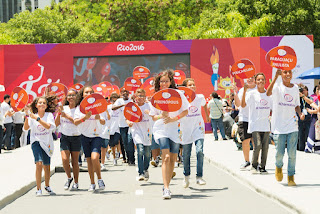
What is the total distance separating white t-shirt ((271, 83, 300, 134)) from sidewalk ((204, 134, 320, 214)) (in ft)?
3.15

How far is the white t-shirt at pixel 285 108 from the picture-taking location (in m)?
11.3

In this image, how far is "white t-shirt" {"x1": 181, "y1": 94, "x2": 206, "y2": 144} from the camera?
11734 millimetres

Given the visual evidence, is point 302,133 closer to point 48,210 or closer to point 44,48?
point 48,210

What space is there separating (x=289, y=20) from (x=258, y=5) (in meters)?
2.40

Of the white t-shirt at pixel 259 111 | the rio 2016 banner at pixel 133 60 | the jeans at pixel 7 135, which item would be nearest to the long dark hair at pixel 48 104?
the white t-shirt at pixel 259 111

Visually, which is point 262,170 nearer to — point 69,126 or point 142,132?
point 142,132

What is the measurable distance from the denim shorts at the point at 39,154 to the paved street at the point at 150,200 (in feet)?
2.00

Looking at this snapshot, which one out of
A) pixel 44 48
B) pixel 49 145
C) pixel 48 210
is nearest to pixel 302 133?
pixel 49 145

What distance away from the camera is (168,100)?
10.4 meters

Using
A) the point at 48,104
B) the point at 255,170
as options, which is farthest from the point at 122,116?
the point at 48,104

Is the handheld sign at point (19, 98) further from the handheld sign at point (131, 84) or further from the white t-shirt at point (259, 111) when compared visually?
the handheld sign at point (131, 84)

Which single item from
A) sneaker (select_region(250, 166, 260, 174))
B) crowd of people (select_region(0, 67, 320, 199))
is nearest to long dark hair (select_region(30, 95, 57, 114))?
crowd of people (select_region(0, 67, 320, 199))

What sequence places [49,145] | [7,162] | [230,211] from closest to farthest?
[230,211]
[49,145]
[7,162]

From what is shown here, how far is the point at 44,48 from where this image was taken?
34.1m
